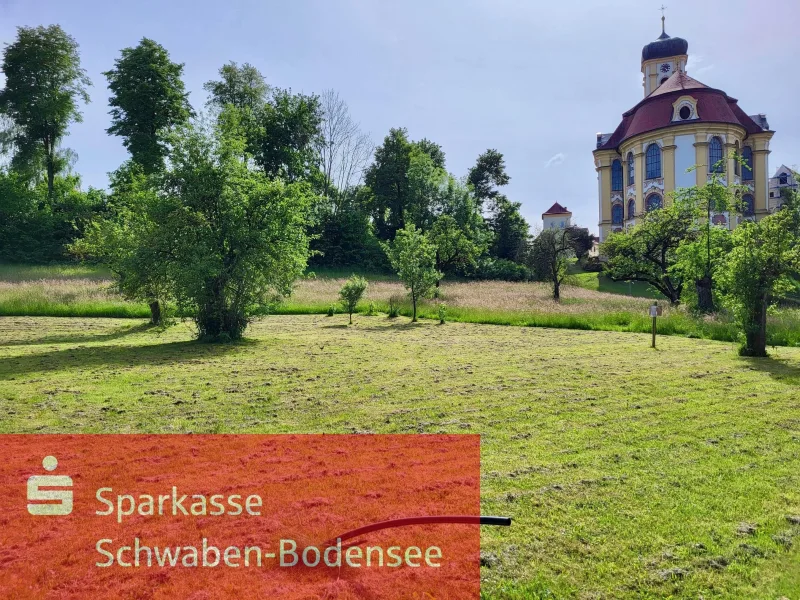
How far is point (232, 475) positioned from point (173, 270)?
10.9 m

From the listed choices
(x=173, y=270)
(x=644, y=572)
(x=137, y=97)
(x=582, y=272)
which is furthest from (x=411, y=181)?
(x=644, y=572)

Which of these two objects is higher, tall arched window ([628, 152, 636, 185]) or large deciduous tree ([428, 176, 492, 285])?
tall arched window ([628, 152, 636, 185])

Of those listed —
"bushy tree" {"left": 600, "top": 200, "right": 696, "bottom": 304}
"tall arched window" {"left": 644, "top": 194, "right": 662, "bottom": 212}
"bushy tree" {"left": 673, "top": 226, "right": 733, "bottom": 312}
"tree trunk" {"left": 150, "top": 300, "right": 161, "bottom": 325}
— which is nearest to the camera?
"tree trunk" {"left": 150, "top": 300, "right": 161, "bottom": 325}

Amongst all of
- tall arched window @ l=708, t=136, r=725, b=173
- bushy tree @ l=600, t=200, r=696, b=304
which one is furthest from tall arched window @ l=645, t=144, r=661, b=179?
bushy tree @ l=600, t=200, r=696, b=304

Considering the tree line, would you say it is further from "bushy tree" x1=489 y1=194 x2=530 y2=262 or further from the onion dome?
the onion dome

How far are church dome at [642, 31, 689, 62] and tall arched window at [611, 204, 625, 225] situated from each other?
1815 cm

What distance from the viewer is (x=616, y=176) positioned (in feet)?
179

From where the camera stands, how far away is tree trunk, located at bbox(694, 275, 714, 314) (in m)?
21.0

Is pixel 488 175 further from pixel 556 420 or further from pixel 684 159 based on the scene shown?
pixel 556 420

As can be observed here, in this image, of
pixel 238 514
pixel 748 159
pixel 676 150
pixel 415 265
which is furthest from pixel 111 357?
pixel 748 159

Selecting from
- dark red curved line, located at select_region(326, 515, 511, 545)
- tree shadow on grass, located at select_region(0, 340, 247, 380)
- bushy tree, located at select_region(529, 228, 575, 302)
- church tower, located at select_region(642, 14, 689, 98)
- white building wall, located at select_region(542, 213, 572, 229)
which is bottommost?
dark red curved line, located at select_region(326, 515, 511, 545)

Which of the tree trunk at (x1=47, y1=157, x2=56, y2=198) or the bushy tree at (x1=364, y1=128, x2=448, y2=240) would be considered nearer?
the tree trunk at (x1=47, y1=157, x2=56, y2=198)

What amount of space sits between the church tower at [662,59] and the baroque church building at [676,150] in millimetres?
6379

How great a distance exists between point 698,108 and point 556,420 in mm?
48683
